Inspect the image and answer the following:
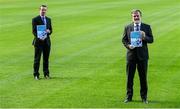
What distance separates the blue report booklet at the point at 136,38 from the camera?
14.3 m

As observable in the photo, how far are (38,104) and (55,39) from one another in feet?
55.4

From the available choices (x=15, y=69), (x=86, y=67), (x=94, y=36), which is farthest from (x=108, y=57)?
(x=94, y=36)

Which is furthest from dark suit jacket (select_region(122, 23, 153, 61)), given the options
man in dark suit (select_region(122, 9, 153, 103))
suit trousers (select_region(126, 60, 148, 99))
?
suit trousers (select_region(126, 60, 148, 99))

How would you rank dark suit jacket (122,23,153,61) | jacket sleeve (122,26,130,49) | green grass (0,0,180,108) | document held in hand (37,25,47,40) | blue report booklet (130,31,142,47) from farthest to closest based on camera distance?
1. document held in hand (37,25,47,40)
2. green grass (0,0,180,108)
3. jacket sleeve (122,26,130,49)
4. dark suit jacket (122,23,153,61)
5. blue report booklet (130,31,142,47)

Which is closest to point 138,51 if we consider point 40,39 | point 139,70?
point 139,70

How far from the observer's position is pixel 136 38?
14406mm

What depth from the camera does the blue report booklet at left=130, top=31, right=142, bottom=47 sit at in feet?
47.0

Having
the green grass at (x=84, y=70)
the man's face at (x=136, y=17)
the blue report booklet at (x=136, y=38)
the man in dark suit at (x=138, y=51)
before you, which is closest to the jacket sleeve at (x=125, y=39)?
the man in dark suit at (x=138, y=51)

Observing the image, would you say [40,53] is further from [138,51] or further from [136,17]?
[136,17]

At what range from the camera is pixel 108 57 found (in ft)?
79.5

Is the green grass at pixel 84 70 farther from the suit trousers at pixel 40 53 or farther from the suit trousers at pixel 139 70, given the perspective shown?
the suit trousers at pixel 139 70

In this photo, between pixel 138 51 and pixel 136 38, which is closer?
pixel 136 38

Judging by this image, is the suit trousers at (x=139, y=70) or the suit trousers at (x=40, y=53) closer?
the suit trousers at (x=139, y=70)

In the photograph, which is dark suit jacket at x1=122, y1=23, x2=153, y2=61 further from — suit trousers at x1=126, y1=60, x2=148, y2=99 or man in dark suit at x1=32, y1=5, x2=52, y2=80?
man in dark suit at x1=32, y1=5, x2=52, y2=80
